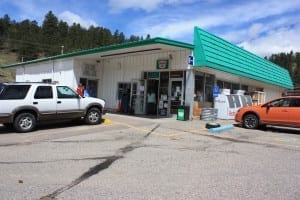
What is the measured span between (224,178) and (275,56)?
95.4 m

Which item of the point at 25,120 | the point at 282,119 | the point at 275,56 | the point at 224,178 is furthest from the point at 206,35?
the point at 275,56

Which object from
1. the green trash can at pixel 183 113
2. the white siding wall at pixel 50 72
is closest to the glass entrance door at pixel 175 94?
the green trash can at pixel 183 113

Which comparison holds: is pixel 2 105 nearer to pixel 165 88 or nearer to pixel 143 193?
pixel 143 193

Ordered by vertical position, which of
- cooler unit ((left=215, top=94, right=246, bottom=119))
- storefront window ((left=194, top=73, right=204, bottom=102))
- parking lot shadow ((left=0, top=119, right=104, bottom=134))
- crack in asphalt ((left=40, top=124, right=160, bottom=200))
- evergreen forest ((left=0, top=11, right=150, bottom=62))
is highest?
evergreen forest ((left=0, top=11, right=150, bottom=62))

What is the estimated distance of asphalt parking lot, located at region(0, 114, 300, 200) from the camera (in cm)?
594

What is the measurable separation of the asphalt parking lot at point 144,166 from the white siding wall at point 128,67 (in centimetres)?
713

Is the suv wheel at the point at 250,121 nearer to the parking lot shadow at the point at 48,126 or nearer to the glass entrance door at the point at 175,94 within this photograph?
the glass entrance door at the point at 175,94

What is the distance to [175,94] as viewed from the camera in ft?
65.8

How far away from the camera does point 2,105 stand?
12.4 m

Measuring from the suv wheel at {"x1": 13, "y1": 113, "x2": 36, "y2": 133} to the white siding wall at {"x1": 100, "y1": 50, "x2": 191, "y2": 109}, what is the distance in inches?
361

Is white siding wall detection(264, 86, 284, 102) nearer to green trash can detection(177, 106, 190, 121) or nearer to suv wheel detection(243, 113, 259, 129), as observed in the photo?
green trash can detection(177, 106, 190, 121)

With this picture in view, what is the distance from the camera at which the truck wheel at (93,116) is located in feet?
49.7

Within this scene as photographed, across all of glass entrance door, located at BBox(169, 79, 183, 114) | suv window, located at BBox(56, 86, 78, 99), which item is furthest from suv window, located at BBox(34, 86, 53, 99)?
glass entrance door, located at BBox(169, 79, 183, 114)

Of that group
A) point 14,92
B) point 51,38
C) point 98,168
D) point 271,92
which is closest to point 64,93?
point 14,92
